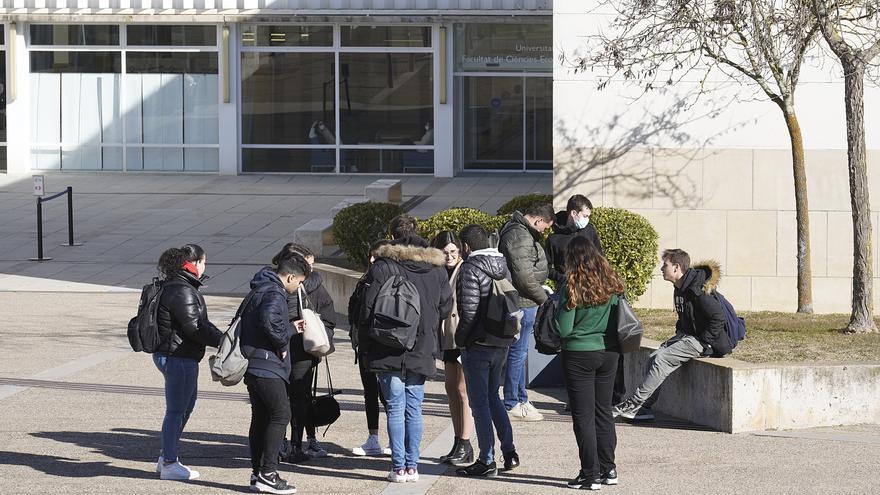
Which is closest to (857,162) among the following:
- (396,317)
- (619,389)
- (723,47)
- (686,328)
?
(723,47)

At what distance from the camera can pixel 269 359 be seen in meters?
7.73

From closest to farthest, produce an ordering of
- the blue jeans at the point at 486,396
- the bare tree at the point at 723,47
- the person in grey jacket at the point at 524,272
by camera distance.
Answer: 1. the blue jeans at the point at 486,396
2. the person in grey jacket at the point at 524,272
3. the bare tree at the point at 723,47

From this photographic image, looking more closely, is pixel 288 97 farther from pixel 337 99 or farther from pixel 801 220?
pixel 801 220

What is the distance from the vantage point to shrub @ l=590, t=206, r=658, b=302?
13828 millimetres

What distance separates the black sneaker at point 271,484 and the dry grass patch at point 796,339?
4.26 m

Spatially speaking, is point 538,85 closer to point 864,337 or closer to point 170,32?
point 170,32

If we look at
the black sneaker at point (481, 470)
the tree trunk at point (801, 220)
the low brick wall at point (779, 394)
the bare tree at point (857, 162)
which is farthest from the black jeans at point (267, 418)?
the tree trunk at point (801, 220)

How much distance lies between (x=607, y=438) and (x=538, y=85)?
21.9 m

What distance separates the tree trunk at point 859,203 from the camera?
12016 mm

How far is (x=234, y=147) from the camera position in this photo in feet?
97.4

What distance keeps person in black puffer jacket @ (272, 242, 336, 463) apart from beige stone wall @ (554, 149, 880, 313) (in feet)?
22.3

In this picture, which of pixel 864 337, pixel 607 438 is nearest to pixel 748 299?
pixel 864 337

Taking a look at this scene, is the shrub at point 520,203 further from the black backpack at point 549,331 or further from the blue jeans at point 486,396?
the black backpack at point 549,331

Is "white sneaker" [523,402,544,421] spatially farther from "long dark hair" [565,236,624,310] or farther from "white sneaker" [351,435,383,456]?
"long dark hair" [565,236,624,310]
